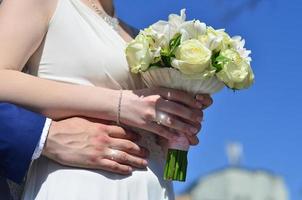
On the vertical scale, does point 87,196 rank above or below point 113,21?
below

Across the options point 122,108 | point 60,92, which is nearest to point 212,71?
point 122,108

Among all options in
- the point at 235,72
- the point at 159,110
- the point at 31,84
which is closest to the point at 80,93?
the point at 31,84

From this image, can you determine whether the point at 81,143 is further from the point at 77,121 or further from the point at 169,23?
the point at 169,23

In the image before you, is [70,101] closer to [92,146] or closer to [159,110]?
[92,146]

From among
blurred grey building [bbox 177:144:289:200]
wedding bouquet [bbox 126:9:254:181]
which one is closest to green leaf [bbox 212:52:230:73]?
wedding bouquet [bbox 126:9:254:181]

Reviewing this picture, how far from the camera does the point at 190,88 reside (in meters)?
2.79

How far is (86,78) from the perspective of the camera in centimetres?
283

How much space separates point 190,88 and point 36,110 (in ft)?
1.58

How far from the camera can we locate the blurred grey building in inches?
1018

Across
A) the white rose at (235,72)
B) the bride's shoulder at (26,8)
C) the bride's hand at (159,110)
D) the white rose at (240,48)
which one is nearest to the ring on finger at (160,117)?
the bride's hand at (159,110)

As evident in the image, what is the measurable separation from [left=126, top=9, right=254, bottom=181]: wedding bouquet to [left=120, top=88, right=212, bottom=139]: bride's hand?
3 cm

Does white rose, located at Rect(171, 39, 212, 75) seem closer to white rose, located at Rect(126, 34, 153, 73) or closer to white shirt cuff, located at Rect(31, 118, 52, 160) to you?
white rose, located at Rect(126, 34, 153, 73)

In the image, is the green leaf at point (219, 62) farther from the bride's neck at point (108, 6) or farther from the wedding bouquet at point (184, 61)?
the bride's neck at point (108, 6)

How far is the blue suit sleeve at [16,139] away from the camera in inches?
102
